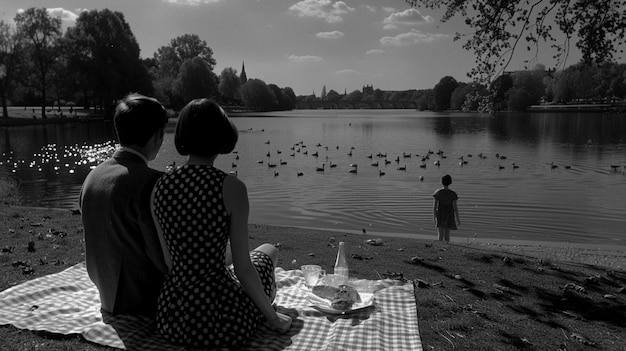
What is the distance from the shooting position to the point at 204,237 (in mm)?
3781

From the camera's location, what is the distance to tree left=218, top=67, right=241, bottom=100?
131000 millimetres

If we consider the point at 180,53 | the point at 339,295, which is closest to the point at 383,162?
the point at 339,295

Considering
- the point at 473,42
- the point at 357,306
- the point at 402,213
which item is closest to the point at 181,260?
the point at 357,306

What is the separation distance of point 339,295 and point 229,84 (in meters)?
132

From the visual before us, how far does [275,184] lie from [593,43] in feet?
52.7

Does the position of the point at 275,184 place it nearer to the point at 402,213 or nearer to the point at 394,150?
the point at 402,213

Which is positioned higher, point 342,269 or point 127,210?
point 127,210

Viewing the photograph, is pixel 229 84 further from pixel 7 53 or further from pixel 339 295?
pixel 339 295

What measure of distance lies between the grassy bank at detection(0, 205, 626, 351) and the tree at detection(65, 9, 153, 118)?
58.7 meters

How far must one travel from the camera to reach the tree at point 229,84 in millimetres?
131000

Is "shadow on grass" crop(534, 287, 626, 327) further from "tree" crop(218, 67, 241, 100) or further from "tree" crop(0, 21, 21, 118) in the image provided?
"tree" crop(218, 67, 241, 100)

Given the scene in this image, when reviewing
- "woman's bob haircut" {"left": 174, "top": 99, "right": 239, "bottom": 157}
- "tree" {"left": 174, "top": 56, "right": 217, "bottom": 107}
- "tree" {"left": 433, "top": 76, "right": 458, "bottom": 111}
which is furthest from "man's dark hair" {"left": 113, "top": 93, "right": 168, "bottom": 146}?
"tree" {"left": 433, "top": 76, "right": 458, "bottom": 111}

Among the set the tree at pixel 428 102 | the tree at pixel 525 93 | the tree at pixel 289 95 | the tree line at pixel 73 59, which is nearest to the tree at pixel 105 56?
the tree line at pixel 73 59

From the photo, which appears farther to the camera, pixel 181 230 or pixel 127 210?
pixel 127 210
